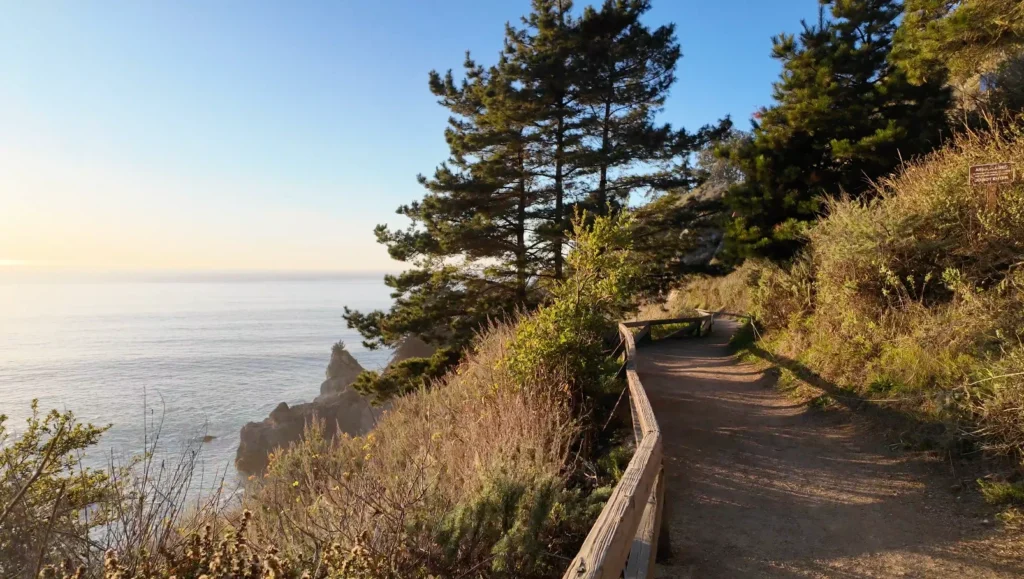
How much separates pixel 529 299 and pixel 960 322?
1374 cm

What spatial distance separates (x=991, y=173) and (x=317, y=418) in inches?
1059

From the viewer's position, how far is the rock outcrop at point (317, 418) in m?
23.3

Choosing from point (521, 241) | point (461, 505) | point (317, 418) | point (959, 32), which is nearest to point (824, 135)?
point (959, 32)

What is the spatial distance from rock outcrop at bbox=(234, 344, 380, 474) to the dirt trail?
14395 mm

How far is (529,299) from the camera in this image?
63.0ft

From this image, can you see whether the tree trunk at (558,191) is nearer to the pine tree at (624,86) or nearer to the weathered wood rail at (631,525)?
the pine tree at (624,86)

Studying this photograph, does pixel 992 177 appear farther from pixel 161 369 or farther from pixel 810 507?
pixel 161 369

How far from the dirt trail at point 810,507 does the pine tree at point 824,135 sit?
22.5 ft

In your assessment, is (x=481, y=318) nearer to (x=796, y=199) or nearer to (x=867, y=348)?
(x=796, y=199)

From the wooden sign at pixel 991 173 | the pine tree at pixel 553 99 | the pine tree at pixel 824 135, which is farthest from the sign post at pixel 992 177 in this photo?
the pine tree at pixel 553 99

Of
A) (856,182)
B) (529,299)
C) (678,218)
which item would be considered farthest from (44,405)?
(856,182)

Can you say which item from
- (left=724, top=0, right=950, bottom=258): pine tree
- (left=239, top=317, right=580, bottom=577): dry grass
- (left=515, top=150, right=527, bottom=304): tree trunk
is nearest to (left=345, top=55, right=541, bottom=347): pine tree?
(left=515, top=150, right=527, bottom=304): tree trunk

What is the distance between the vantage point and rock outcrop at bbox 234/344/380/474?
2330cm

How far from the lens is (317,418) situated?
26.9 metres
